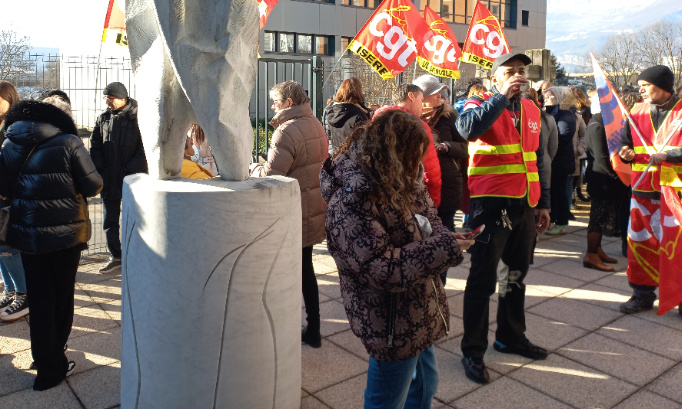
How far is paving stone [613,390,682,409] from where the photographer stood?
381 cm

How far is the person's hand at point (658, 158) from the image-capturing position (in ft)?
17.4

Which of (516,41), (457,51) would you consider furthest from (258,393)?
(516,41)

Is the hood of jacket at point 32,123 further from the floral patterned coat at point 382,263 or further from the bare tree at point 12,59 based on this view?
the bare tree at point 12,59

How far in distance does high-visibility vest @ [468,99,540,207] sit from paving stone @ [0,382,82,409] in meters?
2.85

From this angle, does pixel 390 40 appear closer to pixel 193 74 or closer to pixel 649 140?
pixel 649 140

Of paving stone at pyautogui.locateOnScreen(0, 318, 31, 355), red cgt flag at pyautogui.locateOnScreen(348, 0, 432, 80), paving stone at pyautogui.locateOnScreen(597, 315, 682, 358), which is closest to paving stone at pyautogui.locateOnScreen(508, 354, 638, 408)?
paving stone at pyautogui.locateOnScreen(597, 315, 682, 358)

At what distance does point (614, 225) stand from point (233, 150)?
527 cm

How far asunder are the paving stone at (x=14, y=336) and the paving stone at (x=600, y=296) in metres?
4.56

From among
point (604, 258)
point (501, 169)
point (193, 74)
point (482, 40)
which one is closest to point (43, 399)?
point (193, 74)

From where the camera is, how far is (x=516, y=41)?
133ft

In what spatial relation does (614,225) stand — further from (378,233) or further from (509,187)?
(378,233)

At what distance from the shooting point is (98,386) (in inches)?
161

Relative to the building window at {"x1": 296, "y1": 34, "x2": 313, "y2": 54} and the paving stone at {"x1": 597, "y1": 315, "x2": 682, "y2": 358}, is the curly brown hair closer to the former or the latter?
the paving stone at {"x1": 597, "y1": 315, "x2": 682, "y2": 358}

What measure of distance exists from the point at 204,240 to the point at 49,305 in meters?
1.71
